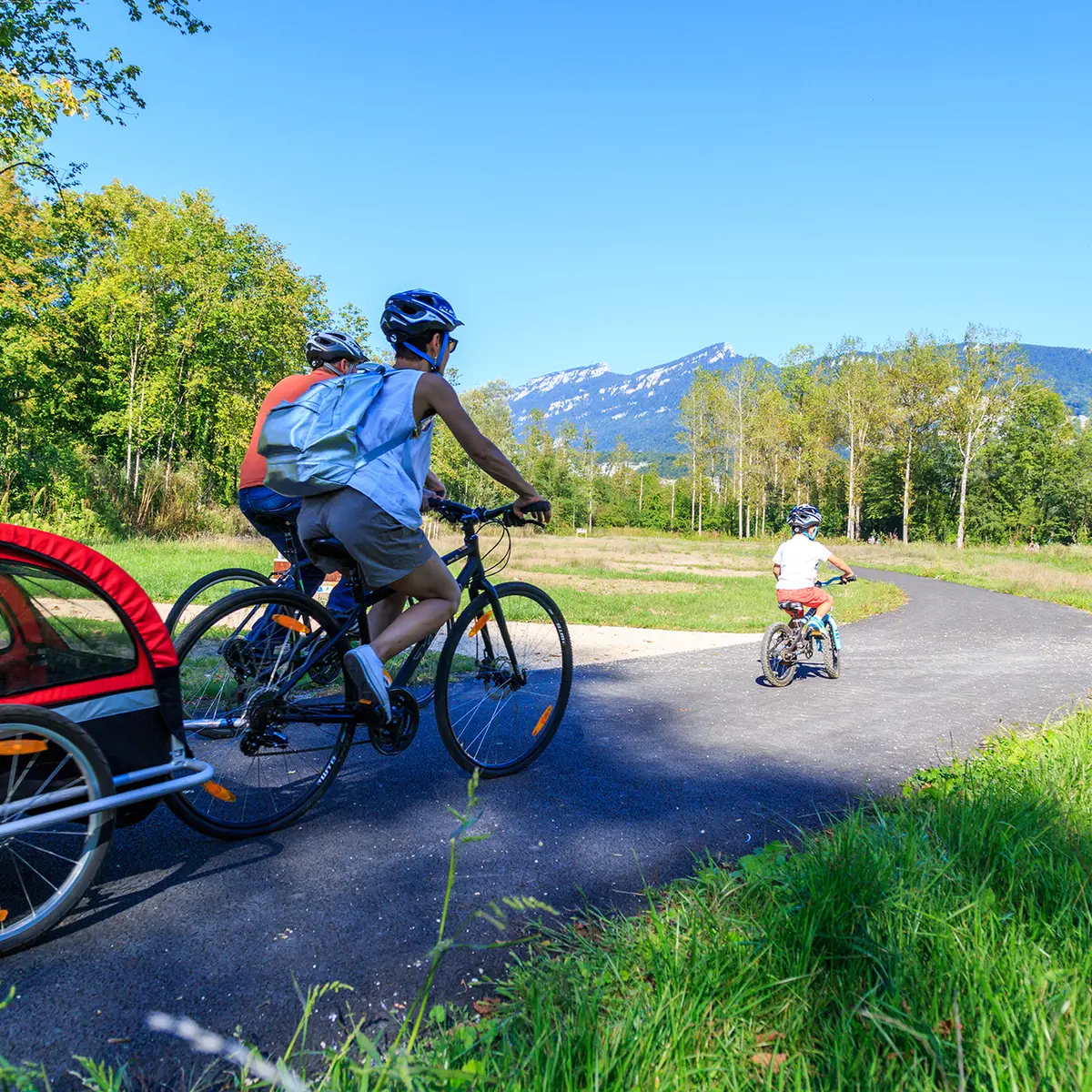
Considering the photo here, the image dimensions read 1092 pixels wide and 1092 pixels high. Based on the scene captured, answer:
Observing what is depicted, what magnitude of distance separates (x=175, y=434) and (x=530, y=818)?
41.8 m

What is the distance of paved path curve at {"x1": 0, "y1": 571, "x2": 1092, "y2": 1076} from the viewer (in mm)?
2139

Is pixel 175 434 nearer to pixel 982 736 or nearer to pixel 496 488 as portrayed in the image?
pixel 496 488

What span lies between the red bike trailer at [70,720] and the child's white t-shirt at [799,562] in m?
6.44

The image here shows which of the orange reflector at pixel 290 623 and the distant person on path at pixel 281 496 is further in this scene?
the distant person on path at pixel 281 496

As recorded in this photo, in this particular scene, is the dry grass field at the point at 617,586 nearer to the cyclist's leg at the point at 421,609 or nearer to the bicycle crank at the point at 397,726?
the cyclist's leg at the point at 421,609

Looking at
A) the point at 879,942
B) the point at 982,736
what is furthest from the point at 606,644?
the point at 879,942

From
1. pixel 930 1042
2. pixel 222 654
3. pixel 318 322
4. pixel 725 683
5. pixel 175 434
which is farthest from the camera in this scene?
pixel 318 322

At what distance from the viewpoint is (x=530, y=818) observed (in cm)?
351

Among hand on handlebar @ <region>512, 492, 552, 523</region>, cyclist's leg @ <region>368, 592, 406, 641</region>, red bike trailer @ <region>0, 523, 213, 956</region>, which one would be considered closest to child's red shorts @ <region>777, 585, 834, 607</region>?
hand on handlebar @ <region>512, 492, 552, 523</region>

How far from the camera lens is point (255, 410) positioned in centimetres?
3938

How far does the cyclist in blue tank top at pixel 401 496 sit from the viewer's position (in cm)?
324

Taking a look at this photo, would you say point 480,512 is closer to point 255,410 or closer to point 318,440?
point 318,440

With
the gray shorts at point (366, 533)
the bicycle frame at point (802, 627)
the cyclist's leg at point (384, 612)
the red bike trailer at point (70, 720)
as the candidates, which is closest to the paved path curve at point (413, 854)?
the red bike trailer at point (70, 720)

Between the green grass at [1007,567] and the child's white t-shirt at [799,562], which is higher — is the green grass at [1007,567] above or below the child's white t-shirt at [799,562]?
below
